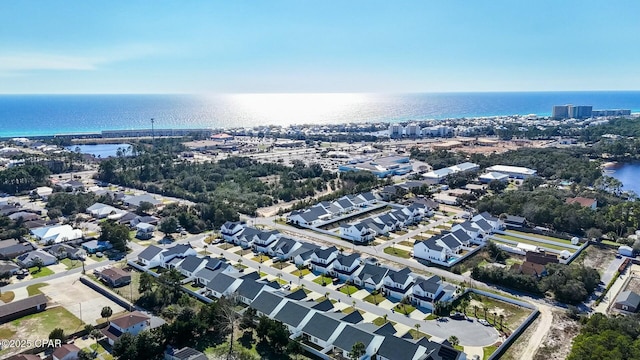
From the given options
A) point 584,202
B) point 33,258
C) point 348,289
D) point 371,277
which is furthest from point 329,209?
point 584,202

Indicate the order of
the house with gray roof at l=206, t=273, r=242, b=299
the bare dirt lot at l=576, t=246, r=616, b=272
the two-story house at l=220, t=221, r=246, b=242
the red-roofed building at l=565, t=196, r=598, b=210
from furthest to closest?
1. the red-roofed building at l=565, t=196, r=598, b=210
2. the two-story house at l=220, t=221, r=246, b=242
3. the bare dirt lot at l=576, t=246, r=616, b=272
4. the house with gray roof at l=206, t=273, r=242, b=299

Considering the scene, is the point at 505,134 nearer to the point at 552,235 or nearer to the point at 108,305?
the point at 552,235

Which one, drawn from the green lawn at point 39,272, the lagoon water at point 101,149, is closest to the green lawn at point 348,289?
the green lawn at point 39,272

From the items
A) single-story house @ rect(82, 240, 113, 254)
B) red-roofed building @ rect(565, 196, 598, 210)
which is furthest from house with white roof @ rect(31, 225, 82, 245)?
red-roofed building @ rect(565, 196, 598, 210)

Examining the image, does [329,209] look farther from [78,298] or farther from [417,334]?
[78,298]

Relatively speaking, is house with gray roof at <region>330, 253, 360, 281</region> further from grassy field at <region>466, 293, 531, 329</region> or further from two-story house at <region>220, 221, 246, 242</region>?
two-story house at <region>220, 221, 246, 242</region>
